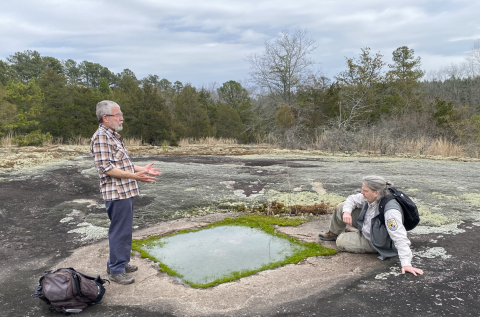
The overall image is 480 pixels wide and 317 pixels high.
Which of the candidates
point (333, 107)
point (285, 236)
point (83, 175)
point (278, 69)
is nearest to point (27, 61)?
point (278, 69)

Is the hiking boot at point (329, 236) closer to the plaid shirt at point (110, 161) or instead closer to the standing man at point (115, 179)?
the standing man at point (115, 179)

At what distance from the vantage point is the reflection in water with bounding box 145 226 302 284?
12.1 feet

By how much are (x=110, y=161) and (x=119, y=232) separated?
709mm

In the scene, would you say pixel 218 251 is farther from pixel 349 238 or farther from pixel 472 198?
pixel 472 198

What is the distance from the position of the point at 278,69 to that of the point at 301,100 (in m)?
3.11

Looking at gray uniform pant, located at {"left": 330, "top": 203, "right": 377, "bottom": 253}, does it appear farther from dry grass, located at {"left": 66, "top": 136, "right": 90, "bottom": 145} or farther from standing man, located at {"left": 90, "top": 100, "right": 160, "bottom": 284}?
dry grass, located at {"left": 66, "top": 136, "right": 90, "bottom": 145}

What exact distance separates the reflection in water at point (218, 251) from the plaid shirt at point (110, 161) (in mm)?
1040

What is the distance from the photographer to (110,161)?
3260 millimetres

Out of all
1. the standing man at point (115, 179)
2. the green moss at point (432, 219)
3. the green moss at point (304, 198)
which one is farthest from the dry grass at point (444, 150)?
the standing man at point (115, 179)

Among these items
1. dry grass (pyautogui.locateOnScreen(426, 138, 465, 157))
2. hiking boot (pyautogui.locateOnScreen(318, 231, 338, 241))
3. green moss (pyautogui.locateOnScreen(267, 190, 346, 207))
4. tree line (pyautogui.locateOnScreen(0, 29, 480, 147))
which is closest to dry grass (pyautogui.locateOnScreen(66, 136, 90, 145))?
tree line (pyautogui.locateOnScreen(0, 29, 480, 147))

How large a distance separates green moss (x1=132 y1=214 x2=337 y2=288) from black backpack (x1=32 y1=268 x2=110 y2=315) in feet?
2.80

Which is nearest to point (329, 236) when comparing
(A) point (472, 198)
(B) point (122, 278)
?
(B) point (122, 278)

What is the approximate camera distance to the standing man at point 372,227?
11.3 feet

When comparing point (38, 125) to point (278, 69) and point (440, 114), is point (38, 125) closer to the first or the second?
point (278, 69)
